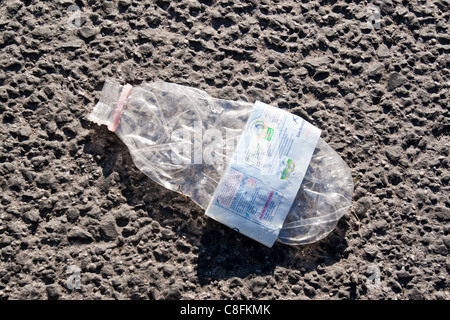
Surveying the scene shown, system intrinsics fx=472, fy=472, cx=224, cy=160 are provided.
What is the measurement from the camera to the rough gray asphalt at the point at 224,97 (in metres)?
2.33

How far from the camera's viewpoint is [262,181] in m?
2.29

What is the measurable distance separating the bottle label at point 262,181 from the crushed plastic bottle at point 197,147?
0.39ft

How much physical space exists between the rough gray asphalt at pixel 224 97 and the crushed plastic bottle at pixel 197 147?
0.07 meters

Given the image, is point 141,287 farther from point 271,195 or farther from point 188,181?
point 271,195

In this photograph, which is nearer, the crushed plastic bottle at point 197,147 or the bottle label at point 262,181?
the bottle label at point 262,181

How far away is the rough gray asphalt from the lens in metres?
2.33

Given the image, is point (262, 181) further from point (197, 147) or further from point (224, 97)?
point (224, 97)

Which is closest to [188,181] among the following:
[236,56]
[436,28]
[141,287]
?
[141,287]

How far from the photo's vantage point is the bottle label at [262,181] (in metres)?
2.28

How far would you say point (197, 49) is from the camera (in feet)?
8.46

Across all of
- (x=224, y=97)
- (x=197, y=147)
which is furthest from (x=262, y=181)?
(x=224, y=97)

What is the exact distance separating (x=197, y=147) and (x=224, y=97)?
311 mm

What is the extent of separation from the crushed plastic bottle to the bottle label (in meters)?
0.12
